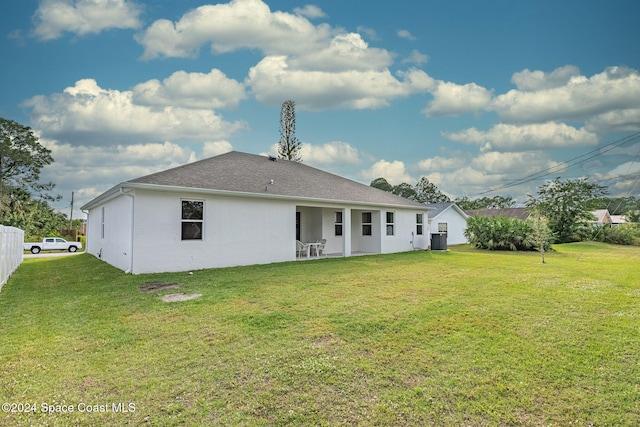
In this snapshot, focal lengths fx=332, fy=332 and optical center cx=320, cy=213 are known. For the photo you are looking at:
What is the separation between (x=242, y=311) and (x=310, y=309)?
3.93 feet

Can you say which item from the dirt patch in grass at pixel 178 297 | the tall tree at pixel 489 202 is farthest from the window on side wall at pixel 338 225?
the tall tree at pixel 489 202

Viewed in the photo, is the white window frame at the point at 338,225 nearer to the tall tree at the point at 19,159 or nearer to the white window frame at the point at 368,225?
the white window frame at the point at 368,225

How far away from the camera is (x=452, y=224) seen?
27.3 m

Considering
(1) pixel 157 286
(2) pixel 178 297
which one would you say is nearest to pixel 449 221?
(1) pixel 157 286

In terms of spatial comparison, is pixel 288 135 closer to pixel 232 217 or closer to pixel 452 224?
pixel 452 224

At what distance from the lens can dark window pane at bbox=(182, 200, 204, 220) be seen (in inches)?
418

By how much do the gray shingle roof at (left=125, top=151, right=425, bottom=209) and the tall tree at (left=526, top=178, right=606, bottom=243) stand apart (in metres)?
15.5

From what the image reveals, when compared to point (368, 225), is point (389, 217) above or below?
above

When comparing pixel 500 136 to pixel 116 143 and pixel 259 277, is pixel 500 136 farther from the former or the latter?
pixel 116 143

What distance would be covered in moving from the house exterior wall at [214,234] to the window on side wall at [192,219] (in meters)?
0.14

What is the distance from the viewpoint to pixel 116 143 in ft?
60.1

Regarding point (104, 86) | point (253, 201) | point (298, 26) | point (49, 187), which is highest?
point (298, 26)

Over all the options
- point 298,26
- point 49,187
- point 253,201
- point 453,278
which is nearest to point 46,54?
point 298,26

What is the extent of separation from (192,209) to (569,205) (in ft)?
95.3
